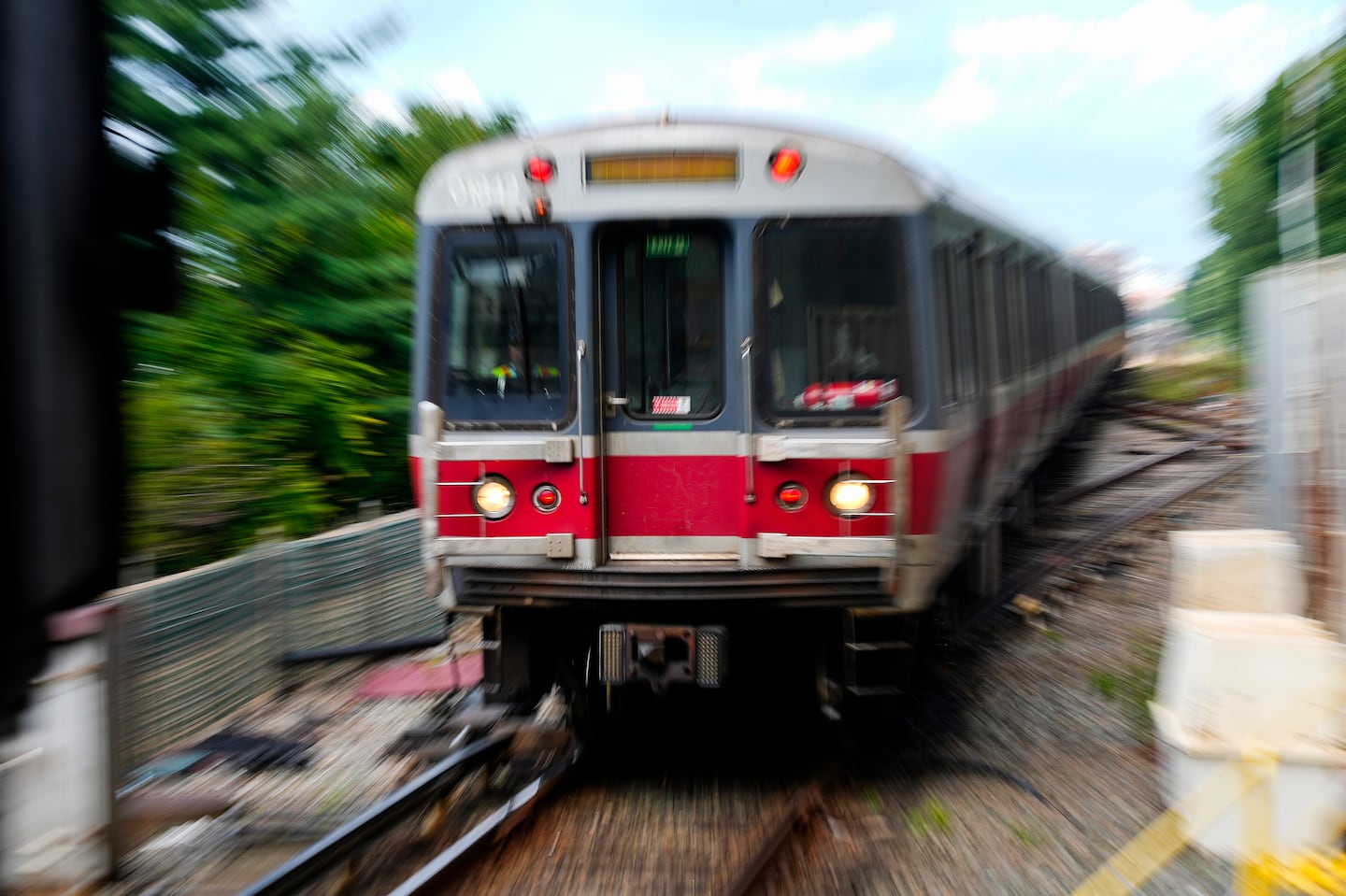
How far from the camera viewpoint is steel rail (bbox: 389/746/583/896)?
377cm

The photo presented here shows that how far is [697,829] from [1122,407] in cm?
2152

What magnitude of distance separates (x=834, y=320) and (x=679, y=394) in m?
0.79

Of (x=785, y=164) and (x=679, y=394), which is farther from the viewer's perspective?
(x=679, y=394)

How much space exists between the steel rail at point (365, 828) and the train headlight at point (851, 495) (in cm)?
208

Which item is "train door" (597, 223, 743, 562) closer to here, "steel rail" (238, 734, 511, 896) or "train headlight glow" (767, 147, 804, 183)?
"train headlight glow" (767, 147, 804, 183)

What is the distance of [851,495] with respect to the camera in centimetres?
450

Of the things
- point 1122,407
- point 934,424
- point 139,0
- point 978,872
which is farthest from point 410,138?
point 1122,407

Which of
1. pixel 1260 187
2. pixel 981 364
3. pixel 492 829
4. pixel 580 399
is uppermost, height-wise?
pixel 1260 187

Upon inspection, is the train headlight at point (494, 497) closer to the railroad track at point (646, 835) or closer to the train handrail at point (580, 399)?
the train handrail at point (580, 399)

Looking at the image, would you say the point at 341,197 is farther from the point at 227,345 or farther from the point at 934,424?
the point at 934,424

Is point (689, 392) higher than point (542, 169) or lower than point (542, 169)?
lower

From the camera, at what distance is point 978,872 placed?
411cm

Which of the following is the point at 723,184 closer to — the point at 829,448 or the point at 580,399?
the point at 580,399

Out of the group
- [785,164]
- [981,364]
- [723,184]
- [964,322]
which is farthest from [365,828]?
[981,364]
